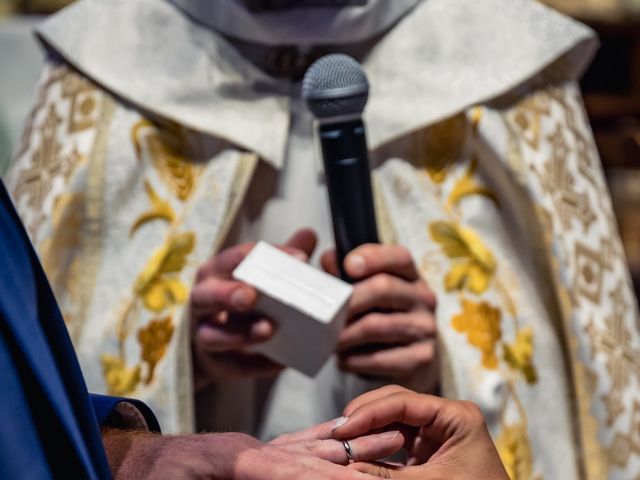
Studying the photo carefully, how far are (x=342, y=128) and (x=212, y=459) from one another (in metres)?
0.66

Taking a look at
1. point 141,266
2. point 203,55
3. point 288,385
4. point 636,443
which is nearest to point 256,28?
point 203,55

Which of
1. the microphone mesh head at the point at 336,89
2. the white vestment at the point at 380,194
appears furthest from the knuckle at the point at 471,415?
the white vestment at the point at 380,194

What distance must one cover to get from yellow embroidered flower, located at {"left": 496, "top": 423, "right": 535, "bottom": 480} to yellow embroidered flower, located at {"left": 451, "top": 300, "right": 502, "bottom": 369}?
116mm

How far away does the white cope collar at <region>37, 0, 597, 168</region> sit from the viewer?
239cm

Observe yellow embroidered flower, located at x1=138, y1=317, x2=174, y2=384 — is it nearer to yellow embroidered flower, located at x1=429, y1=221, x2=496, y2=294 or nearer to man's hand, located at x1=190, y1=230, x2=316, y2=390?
man's hand, located at x1=190, y1=230, x2=316, y2=390

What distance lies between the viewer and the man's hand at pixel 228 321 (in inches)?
77.6

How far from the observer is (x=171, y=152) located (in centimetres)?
243

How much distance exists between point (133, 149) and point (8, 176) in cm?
31

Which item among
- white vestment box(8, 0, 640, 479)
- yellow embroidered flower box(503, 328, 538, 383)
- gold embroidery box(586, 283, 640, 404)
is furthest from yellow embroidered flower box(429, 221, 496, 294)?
gold embroidery box(586, 283, 640, 404)

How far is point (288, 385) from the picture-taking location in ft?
7.82

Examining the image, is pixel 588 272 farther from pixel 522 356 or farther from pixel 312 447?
pixel 312 447

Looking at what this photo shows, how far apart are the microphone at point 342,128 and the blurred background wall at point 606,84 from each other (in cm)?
194

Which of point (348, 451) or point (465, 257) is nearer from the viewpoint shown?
point (348, 451)

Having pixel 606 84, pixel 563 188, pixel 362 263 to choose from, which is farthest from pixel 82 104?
pixel 606 84
